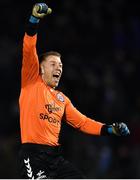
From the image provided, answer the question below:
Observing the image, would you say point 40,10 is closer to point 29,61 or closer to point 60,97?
point 29,61

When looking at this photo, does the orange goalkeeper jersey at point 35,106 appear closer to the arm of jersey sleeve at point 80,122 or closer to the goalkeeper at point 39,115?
the goalkeeper at point 39,115

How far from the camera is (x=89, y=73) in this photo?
1218 centimetres

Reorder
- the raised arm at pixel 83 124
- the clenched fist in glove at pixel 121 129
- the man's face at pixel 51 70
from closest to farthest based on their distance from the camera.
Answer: the clenched fist in glove at pixel 121 129
the man's face at pixel 51 70
the raised arm at pixel 83 124

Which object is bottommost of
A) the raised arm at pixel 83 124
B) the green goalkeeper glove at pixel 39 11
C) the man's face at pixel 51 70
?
the raised arm at pixel 83 124

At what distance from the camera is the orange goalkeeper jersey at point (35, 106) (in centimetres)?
651

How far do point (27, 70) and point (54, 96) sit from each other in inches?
20.8

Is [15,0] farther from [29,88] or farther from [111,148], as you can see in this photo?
[29,88]

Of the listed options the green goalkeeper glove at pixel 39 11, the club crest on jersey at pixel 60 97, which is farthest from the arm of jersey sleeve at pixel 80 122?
the green goalkeeper glove at pixel 39 11

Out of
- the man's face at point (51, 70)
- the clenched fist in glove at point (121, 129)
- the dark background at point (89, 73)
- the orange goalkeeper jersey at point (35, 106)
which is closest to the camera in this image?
the orange goalkeeper jersey at point (35, 106)

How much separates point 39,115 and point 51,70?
588 millimetres

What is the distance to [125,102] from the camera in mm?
11719

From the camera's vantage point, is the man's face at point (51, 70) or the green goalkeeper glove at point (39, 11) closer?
the green goalkeeper glove at point (39, 11)

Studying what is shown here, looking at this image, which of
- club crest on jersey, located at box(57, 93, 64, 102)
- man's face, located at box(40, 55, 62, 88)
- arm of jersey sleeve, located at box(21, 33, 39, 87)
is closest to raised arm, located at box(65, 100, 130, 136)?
club crest on jersey, located at box(57, 93, 64, 102)

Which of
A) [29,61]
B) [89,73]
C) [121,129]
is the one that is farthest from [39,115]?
[89,73]
